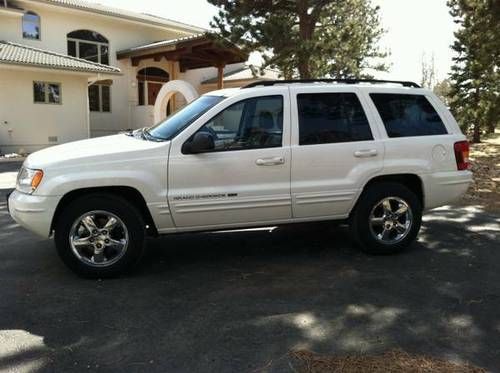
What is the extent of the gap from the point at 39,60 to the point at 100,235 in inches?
645

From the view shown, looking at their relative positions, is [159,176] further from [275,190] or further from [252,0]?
[252,0]

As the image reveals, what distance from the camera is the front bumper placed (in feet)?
15.9

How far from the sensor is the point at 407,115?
5988 mm

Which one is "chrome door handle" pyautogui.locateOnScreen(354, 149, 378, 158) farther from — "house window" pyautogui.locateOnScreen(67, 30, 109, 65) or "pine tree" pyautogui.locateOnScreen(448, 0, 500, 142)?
"house window" pyautogui.locateOnScreen(67, 30, 109, 65)

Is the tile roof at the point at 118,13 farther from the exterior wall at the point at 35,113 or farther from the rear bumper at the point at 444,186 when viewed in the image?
the rear bumper at the point at 444,186

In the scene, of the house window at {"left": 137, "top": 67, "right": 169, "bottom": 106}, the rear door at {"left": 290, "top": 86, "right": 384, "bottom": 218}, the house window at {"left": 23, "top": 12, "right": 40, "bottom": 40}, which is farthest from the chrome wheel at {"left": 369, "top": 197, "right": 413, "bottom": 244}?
the house window at {"left": 137, "top": 67, "right": 169, "bottom": 106}

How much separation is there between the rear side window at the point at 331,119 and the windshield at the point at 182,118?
0.92m

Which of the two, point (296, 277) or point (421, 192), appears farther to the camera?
point (421, 192)

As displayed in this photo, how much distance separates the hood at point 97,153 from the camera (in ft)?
16.2

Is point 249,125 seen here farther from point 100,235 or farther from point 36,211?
point 36,211

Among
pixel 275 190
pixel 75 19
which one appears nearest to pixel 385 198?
pixel 275 190

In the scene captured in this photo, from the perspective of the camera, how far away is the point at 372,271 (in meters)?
5.38

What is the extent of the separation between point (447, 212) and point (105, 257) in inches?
223

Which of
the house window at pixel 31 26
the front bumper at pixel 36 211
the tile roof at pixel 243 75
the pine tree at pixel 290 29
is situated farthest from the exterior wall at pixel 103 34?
the front bumper at pixel 36 211
